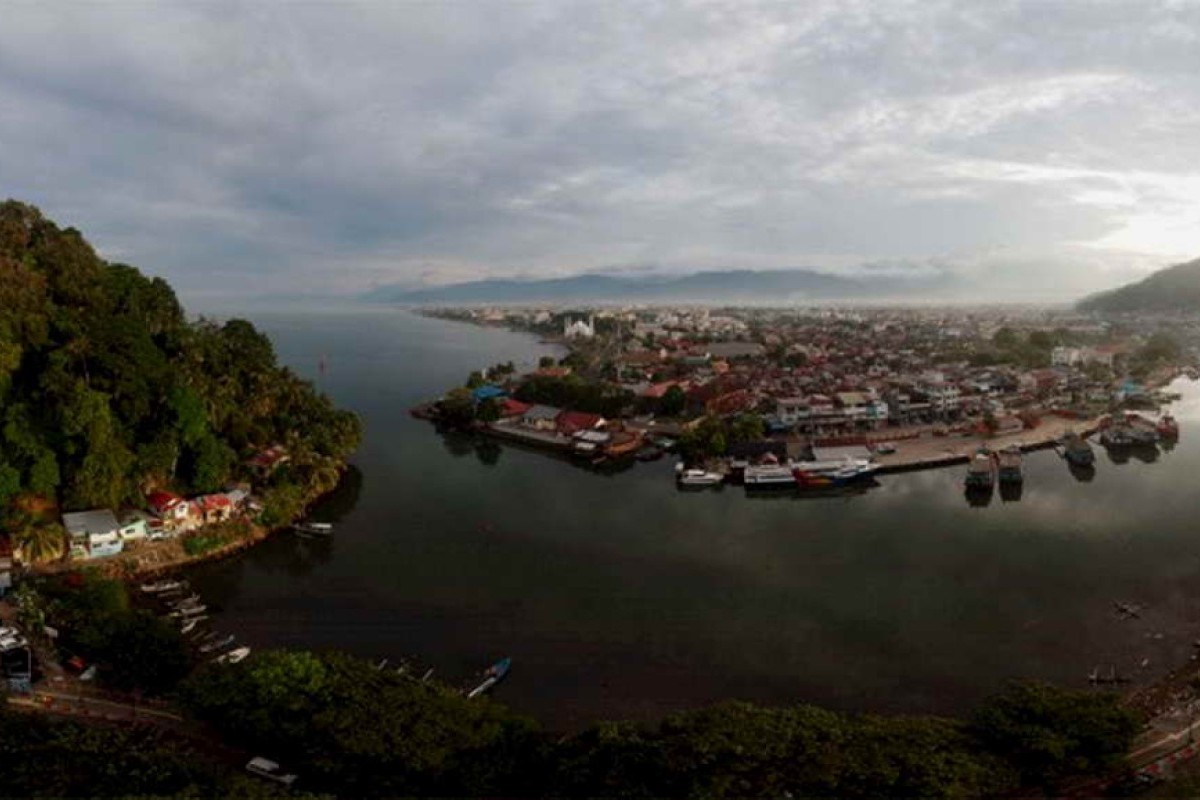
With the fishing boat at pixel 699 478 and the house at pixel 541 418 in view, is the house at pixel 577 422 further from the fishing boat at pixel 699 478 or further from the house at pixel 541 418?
the fishing boat at pixel 699 478

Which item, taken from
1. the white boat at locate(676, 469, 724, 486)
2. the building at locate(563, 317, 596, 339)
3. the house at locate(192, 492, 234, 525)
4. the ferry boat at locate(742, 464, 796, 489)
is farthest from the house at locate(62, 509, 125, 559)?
the building at locate(563, 317, 596, 339)

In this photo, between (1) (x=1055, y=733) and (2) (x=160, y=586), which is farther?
(2) (x=160, y=586)

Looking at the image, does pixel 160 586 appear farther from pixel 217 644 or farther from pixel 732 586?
pixel 732 586

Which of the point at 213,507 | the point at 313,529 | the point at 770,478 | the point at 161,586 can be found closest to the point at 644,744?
the point at 161,586

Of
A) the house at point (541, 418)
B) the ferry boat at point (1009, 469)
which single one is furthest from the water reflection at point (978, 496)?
the house at point (541, 418)

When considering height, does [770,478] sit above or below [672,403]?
below

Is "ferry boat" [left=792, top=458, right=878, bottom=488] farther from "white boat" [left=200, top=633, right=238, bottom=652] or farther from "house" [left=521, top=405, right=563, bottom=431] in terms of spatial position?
"white boat" [left=200, top=633, right=238, bottom=652]

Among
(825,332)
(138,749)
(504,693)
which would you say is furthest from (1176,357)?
(138,749)
